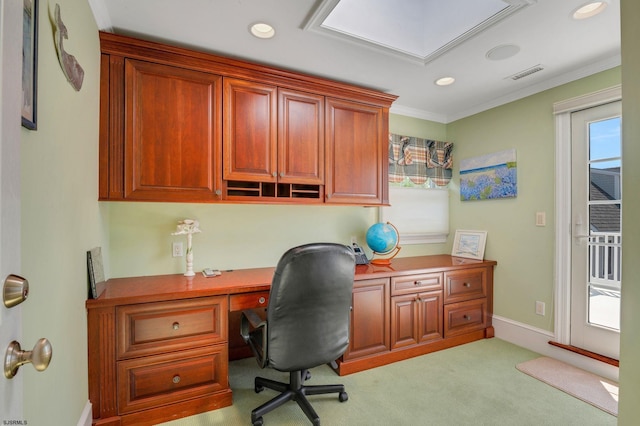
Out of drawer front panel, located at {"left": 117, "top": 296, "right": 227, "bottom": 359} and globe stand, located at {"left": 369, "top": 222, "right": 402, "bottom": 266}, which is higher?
globe stand, located at {"left": 369, "top": 222, "right": 402, "bottom": 266}

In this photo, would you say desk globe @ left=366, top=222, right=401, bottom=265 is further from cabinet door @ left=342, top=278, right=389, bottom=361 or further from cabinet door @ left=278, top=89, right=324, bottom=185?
cabinet door @ left=278, top=89, right=324, bottom=185

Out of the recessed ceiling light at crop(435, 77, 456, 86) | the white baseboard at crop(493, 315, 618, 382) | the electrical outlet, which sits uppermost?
the recessed ceiling light at crop(435, 77, 456, 86)

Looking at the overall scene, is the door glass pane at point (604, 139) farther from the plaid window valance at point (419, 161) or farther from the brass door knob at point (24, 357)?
the brass door knob at point (24, 357)

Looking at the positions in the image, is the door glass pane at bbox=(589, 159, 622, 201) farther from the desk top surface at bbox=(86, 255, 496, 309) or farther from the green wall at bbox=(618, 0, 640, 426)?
the green wall at bbox=(618, 0, 640, 426)

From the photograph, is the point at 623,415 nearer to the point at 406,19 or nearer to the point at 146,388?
the point at 146,388

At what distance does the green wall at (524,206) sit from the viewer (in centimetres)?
277

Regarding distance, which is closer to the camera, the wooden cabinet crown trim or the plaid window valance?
the wooden cabinet crown trim

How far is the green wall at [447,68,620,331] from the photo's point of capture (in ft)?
9.10

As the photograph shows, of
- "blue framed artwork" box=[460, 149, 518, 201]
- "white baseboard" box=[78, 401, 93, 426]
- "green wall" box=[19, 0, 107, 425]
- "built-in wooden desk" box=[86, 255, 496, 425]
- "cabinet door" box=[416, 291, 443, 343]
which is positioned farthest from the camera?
"blue framed artwork" box=[460, 149, 518, 201]

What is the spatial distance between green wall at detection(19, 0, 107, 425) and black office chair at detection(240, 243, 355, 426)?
33.8 inches

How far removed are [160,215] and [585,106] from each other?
3.53 metres

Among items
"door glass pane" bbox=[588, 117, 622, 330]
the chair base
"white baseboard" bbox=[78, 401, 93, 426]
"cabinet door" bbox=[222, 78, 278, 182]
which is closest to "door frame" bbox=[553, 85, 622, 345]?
"door glass pane" bbox=[588, 117, 622, 330]

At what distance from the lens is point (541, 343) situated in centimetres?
280

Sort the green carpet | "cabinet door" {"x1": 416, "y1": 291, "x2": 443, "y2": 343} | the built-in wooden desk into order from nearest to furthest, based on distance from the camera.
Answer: the built-in wooden desk < the green carpet < "cabinet door" {"x1": 416, "y1": 291, "x2": 443, "y2": 343}
